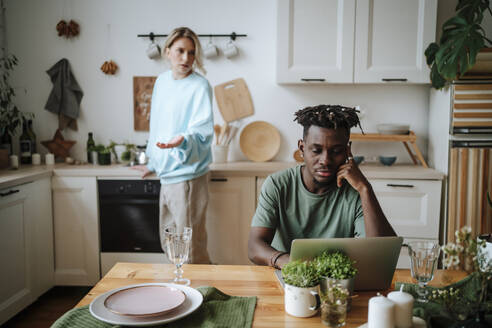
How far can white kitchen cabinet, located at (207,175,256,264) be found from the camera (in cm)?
299

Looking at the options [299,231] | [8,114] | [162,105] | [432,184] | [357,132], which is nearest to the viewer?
[299,231]

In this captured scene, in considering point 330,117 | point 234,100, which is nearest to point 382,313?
point 330,117

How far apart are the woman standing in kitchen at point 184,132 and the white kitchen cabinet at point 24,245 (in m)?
0.81

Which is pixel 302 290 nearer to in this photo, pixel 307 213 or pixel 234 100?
pixel 307 213

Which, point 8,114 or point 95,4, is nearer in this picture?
point 8,114

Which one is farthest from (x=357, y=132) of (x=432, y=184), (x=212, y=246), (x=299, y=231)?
(x=299, y=231)

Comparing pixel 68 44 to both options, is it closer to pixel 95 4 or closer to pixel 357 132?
pixel 95 4

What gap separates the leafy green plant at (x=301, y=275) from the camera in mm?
1063

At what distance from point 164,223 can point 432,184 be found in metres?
1.76

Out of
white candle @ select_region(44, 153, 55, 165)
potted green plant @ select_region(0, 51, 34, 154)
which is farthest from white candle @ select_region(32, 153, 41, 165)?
potted green plant @ select_region(0, 51, 34, 154)

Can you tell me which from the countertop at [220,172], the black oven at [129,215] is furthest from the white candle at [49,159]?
the black oven at [129,215]

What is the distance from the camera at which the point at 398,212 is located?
9.70ft

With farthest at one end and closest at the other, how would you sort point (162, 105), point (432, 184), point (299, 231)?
1. point (432, 184)
2. point (162, 105)
3. point (299, 231)

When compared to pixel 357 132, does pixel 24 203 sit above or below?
below
